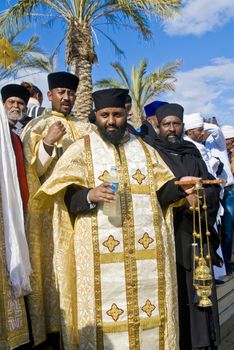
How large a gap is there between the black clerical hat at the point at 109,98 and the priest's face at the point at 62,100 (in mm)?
567

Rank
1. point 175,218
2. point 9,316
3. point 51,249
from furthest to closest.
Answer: point 175,218 → point 51,249 → point 9,316

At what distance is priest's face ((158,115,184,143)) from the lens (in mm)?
3957

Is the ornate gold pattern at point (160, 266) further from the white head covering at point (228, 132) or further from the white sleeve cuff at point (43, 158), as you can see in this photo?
the white head covering at point (228, 132)

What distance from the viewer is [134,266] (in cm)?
322

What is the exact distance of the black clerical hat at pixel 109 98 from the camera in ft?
10.8

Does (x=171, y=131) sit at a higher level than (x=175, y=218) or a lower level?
higher

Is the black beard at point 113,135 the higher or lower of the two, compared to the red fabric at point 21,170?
higher

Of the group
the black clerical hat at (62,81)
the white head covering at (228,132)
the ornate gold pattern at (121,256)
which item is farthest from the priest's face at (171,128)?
the white head covering at (228,132)

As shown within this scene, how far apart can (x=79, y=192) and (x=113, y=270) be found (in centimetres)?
67

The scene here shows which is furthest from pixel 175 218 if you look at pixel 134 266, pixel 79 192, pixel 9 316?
pixel 9 316

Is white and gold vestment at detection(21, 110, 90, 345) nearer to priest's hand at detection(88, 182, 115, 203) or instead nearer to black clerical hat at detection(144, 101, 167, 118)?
priest's hand at detection(88, 182, 115, 203)

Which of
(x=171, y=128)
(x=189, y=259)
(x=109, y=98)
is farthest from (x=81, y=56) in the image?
(x=189, y=259)

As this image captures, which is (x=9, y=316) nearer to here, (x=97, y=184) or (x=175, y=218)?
(x=97, y=184)

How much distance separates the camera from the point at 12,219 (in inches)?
112
